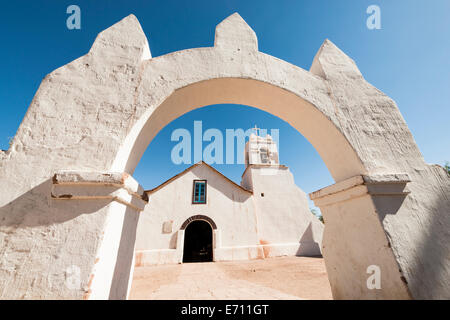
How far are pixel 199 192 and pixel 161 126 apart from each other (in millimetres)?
8525

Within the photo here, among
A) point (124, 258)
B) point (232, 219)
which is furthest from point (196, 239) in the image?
point (124, 258)

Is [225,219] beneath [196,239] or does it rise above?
above

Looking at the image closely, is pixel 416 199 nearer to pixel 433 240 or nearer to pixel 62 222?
pixel 433 240

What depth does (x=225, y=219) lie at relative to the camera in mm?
9883

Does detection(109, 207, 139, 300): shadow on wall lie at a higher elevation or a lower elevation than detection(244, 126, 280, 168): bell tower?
lower

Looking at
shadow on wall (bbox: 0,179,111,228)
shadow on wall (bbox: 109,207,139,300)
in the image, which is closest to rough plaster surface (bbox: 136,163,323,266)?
shadow on wall (bbox: 109,207,139,300)

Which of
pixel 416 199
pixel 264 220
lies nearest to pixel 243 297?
pixel 416 199

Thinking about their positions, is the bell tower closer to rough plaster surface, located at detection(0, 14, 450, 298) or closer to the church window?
the church window

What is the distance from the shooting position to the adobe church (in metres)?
9.02

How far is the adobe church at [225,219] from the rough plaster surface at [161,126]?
26.4 feet

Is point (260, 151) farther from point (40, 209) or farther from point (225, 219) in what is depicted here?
point (40, 209)
